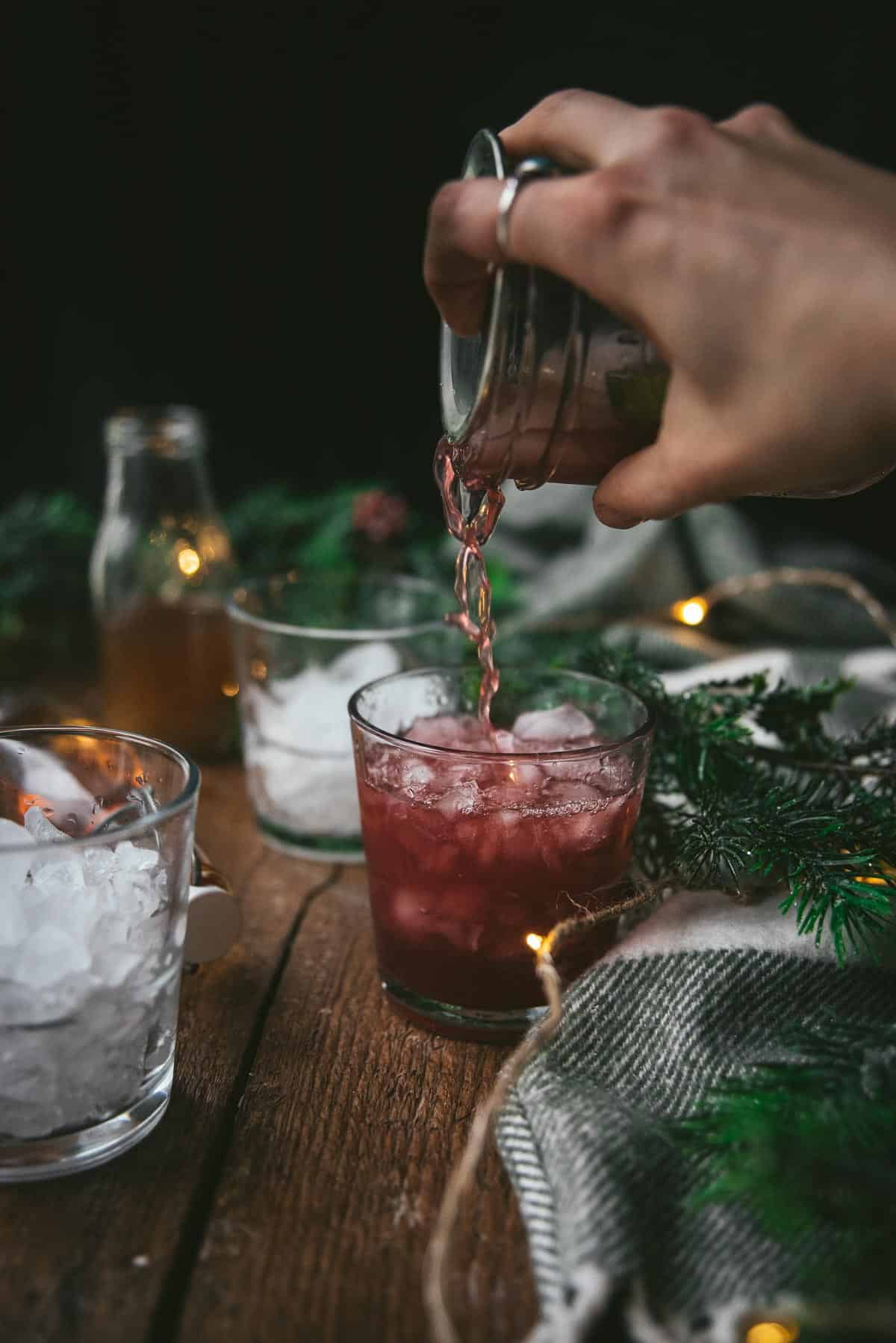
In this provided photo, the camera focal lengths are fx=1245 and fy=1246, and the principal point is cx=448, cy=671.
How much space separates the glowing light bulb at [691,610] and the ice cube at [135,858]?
111cm

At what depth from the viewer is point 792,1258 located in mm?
774

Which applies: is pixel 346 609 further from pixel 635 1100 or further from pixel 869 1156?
pixel 869 1156

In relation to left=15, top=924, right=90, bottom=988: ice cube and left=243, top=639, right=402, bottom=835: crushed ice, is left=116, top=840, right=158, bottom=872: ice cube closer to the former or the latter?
left=15, top=924, right=90, bottom=988: ice cube

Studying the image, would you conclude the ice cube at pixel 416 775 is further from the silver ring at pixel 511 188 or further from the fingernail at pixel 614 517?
the silver ring at pixel 511 188

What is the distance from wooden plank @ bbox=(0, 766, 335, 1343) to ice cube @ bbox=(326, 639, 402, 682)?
1.38 ft

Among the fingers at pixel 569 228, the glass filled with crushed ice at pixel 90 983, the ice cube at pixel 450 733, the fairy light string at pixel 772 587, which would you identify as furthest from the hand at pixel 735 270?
the fairy light string at pixel 772 587

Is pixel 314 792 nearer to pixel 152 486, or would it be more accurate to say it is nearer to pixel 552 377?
pixel 152 486

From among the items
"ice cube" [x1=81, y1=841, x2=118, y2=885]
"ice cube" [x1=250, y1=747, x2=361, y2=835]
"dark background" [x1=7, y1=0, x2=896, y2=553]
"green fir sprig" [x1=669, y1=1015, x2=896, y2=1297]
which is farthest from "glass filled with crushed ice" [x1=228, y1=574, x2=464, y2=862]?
"dark background" [x1=7, y1=0, x2=896, y2=553]

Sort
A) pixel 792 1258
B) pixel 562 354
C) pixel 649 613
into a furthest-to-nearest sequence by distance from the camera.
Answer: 1. pixel 649 613
2. pixel 562 354
3. pixel 792 1258

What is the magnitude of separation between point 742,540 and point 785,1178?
1398 mm

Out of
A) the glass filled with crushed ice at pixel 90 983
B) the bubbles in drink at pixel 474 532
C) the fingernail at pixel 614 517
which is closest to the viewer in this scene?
the glass filled with crushed ice at pixel 90 983

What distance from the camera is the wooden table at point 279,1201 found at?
2.51 feet

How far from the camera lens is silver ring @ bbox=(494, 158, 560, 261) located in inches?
34.0

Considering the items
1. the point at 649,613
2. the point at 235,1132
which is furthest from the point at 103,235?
the point at 235,1132
